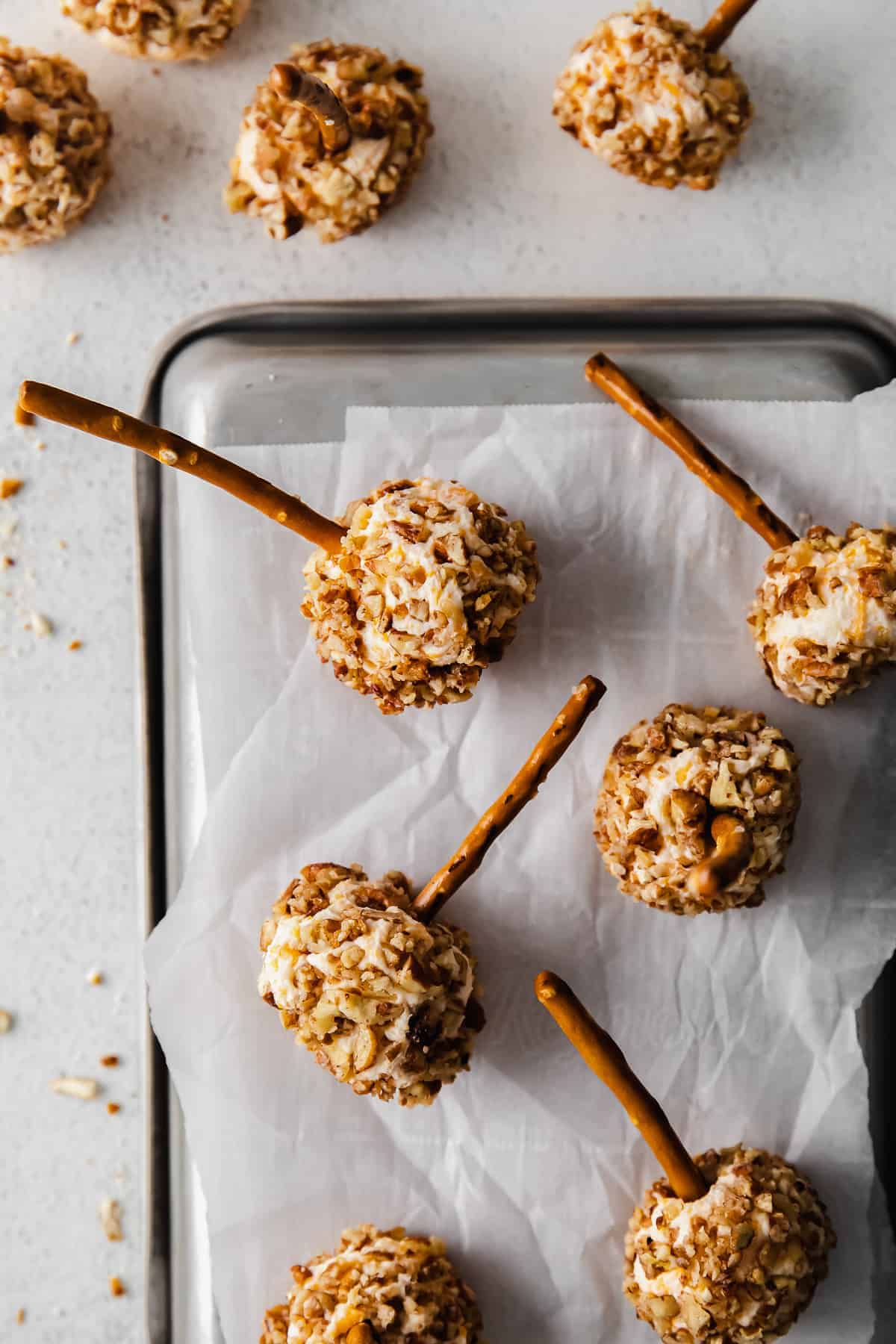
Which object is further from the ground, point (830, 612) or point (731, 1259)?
point (830, 612)

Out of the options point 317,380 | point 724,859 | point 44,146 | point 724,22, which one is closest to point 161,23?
point 44,146

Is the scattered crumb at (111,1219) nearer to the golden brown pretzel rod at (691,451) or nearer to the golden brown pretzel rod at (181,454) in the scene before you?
the golden brown pretzel rod at (181,454)

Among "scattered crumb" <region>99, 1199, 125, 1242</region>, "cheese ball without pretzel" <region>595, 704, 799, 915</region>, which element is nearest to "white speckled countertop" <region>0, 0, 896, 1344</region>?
"scattered crumb" <region>99, 1199, 125, 1242</region>

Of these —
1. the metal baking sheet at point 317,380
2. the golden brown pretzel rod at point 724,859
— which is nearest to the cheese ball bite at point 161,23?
the metal baking sheet at point 317,380

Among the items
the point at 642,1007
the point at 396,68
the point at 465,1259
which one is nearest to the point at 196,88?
the point at 396,68

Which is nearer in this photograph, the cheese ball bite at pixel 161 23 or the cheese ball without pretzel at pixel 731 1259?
the cheese ball without pretzel at pixel 731 1259

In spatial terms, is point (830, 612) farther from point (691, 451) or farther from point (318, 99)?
point (318, 99)
